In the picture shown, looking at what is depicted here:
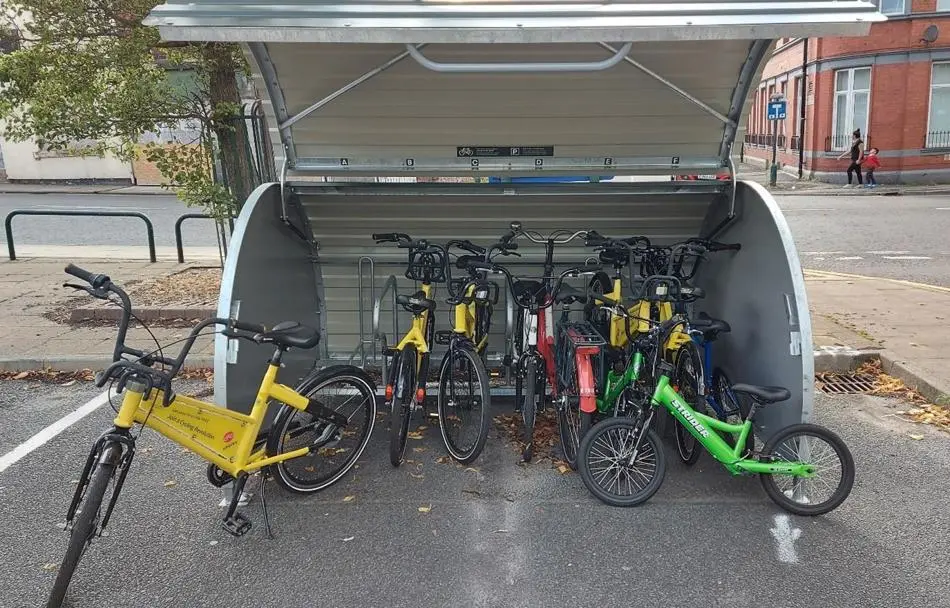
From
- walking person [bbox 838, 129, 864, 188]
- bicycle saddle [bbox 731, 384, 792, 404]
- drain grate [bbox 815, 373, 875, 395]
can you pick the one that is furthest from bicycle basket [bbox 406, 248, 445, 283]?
walking person [bbox 838, 129, 864, 188]

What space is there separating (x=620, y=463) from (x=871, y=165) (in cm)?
2276

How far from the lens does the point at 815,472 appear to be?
3562 mm

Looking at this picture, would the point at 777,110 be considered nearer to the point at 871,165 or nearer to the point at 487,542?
the point at 871,165

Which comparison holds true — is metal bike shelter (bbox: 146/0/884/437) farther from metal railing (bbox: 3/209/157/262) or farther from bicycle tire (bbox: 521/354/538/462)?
metal railing (bbox: 3/209/157/262)

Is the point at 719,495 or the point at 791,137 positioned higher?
the point at 791,137

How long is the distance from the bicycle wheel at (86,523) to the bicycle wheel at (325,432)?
2.72 ft

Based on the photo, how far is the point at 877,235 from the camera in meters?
13.2

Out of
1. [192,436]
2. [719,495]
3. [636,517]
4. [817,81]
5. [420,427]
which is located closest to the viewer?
[192,436]

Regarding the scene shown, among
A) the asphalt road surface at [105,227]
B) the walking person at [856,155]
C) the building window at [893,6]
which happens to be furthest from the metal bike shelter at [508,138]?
the building window at [893,6]

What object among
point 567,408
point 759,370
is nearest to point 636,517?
point 567,408

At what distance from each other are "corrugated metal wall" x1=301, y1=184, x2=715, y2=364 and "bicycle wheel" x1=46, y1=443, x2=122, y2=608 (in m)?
2.18

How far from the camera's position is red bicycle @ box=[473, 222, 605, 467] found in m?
4.04

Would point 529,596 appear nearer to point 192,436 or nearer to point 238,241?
point 192,436

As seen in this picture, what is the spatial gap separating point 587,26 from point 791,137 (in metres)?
30.2
